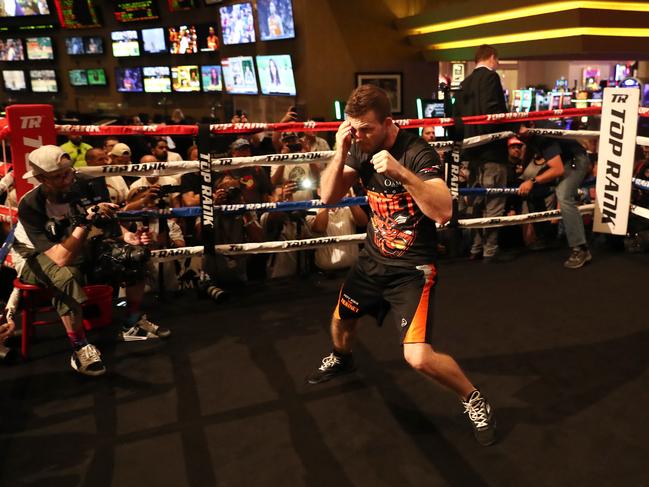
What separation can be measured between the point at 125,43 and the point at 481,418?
15.3 metres

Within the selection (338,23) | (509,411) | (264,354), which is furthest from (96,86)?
(509,411)

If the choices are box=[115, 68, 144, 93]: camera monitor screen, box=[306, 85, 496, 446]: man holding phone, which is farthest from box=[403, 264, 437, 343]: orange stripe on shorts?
box=[115, 68, 144, 93]: camera monitor screen

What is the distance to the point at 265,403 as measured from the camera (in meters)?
3.05

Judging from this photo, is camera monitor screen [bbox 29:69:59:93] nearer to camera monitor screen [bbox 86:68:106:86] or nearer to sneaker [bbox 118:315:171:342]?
camera monitor screen [bbox 86:68:106:86]

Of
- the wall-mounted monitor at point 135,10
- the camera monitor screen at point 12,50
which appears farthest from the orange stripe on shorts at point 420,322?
the camera monitor screen at point 12,50

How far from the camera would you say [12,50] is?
Result: 17.9m

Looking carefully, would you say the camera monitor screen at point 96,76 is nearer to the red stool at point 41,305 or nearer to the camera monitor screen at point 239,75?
the camera monitor screen at point 239,75

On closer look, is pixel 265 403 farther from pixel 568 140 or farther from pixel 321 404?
pixel 568 140

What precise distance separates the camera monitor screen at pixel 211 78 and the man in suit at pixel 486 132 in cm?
978

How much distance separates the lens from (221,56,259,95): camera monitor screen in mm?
11805

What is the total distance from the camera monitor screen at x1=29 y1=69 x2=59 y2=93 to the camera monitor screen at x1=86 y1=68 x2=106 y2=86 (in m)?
1.47

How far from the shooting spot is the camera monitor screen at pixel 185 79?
572 inches

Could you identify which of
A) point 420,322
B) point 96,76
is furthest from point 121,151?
point 96,76

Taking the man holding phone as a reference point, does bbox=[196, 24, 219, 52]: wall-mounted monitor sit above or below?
above
